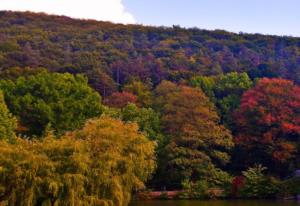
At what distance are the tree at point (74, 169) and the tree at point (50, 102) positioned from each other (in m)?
14.8

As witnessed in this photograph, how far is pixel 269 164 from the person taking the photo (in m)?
49.1

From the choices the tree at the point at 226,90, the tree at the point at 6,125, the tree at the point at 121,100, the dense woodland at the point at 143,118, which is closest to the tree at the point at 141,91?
the dense woodland at the point at 143,118

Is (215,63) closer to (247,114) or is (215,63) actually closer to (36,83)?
(247,114)

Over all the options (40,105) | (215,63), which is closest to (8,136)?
(40,105)

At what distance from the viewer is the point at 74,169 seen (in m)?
26.0

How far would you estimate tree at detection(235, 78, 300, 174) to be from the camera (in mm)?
47156

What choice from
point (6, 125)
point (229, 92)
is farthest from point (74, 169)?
point (229, 92)

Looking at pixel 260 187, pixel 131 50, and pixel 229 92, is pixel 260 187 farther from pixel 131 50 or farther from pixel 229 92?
pixel 131 50

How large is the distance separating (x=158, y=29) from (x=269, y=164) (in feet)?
198

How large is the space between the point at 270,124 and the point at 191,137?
667 cm

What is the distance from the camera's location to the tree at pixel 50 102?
146 ft

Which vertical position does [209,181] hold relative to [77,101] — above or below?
below

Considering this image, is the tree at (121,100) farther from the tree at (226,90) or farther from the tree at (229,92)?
the tree at (229,92)

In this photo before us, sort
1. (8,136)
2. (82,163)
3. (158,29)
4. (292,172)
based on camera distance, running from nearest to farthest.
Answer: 1. (82,163)
2. (8,136)
3. (292,172)
4. (158,29)
